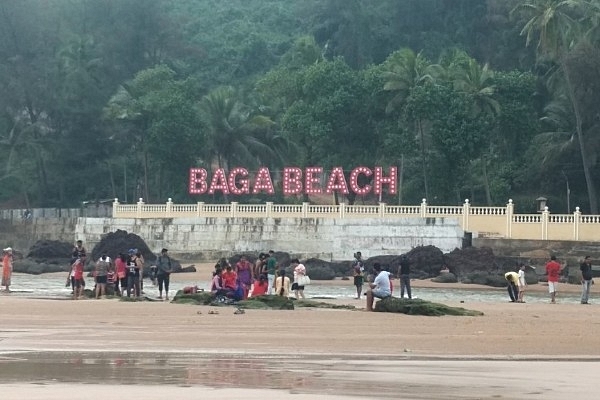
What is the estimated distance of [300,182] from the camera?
63594mm

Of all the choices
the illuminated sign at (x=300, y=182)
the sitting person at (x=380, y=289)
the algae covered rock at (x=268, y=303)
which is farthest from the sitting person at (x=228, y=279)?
the illuminated sign at (x=300, y=182)

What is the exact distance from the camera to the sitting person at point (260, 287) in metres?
32.4

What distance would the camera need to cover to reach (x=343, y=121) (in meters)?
69.7

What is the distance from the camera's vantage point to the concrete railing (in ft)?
180

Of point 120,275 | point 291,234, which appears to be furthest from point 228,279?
point 291,234

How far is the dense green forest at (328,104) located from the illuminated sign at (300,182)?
4.40 metres

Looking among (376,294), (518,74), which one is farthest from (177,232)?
(376,294)

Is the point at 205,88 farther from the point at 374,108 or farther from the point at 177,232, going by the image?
the point at 177,232

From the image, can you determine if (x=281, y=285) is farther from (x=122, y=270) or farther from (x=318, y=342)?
(x=318, y=342)

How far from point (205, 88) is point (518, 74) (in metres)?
31.1

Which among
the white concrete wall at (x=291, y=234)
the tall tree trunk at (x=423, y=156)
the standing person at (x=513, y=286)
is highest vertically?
the tall tree trunk at (x=423, y=156)

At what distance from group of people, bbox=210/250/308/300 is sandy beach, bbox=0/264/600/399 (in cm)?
127

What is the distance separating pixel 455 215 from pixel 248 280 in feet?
86.5

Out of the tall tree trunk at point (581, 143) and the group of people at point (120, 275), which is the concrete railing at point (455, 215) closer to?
the tall tree trunk at point (581, 143)
